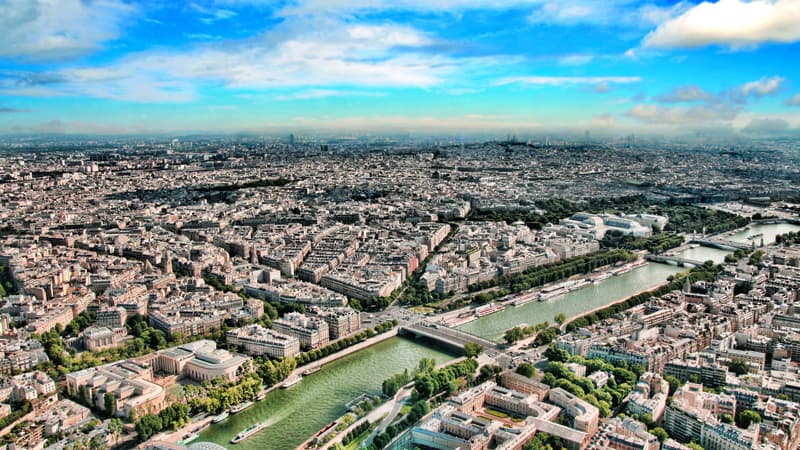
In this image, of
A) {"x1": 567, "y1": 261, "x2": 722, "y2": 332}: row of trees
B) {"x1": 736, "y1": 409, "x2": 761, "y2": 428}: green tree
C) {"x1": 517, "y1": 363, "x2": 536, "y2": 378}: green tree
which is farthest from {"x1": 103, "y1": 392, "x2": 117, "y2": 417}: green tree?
{"x1": 736, "y1": 409, "x2": 761, "y2": 428}: green tree

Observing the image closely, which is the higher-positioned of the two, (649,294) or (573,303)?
(649,294)

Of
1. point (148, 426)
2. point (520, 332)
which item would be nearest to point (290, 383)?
point (148, 426)

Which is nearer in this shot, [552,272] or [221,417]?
[221,417]

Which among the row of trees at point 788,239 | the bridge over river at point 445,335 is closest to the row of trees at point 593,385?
the bridge over river at point 445,335

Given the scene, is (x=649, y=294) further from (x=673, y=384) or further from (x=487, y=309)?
(x=673, y=384)

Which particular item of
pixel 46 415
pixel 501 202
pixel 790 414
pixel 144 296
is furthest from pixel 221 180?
pixel 790 414

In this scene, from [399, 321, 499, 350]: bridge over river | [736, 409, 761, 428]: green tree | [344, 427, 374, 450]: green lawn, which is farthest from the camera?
[399, 321, 499, 350]: bridge over river

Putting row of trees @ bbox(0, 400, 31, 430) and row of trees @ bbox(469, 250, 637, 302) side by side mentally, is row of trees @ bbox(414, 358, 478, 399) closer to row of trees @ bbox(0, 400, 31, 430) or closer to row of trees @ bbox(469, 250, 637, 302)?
row of trees @ bbox(469, 250, 637, 302)

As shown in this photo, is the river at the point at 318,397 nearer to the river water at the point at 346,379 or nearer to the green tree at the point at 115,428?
the river water at the point at 346,379
